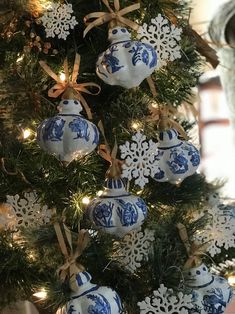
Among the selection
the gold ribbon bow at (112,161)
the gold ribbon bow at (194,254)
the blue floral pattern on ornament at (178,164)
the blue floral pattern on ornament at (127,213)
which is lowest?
the gold ribbon bow at (194,254)

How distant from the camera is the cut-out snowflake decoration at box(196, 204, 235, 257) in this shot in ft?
2.37

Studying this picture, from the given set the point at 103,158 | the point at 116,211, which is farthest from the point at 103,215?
the point at 103,158

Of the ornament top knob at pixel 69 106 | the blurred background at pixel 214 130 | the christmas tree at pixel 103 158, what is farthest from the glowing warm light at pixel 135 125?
the blurred background at pixel 214 130

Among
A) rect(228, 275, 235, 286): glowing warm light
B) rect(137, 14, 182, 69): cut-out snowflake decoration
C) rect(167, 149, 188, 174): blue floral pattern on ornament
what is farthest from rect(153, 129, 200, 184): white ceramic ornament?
rect(228, 275, 235, 286): glowing warm light

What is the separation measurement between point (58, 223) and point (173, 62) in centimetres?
29

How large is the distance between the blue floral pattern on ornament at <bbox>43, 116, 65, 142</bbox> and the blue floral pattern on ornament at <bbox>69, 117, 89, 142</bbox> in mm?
12

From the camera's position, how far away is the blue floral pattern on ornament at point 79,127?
0.58m

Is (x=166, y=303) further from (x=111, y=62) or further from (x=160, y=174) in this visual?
(x=111, y=62)

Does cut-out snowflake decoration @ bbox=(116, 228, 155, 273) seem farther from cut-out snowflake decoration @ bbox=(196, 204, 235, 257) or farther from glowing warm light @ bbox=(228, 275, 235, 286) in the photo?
glowing warm light @ bbox=(228, 275, 235, 286)

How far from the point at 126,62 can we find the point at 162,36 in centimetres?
11

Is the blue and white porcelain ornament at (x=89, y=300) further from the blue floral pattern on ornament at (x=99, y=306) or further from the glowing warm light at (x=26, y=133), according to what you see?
the glowing warm light at (x=26, y=133)

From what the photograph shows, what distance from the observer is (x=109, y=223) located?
608 millimetres

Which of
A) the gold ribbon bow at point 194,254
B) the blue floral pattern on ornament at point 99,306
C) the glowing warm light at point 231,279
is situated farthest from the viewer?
the glowing warm light at point 231,279

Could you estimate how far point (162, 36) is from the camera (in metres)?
0.69
